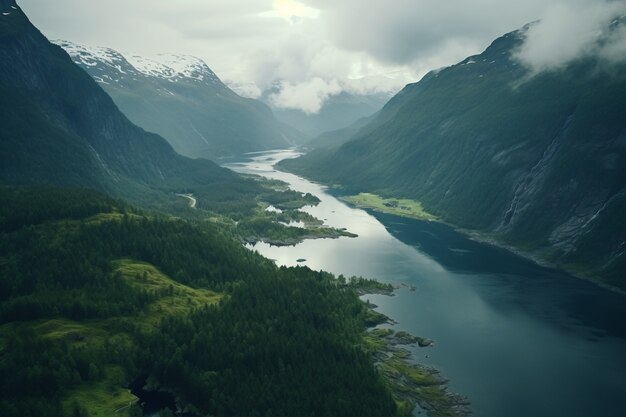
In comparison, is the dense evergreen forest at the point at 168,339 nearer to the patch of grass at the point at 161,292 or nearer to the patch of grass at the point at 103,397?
the patch of grass at the point at 103,397

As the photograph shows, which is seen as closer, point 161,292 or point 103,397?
point 103,397

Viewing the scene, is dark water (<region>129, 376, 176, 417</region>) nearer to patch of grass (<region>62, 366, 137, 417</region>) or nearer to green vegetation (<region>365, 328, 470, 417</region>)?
patch of grass (<region>62, 366, 137, 417</region>)

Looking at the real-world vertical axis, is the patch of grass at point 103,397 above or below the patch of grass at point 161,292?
below

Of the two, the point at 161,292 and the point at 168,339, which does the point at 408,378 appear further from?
the point at 161,292

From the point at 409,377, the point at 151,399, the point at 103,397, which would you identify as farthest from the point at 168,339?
the point at 409,377

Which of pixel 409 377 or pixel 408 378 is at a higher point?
pixel 409 377

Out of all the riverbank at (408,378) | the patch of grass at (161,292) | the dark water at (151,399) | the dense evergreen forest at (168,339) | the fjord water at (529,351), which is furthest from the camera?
the patch of grass at (161,292)

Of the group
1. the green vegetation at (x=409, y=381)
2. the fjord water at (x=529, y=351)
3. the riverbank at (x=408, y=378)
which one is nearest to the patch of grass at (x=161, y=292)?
the riverbank at (x=408, y=378)

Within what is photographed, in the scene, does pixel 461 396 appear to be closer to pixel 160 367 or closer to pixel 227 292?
pixel 160 367
